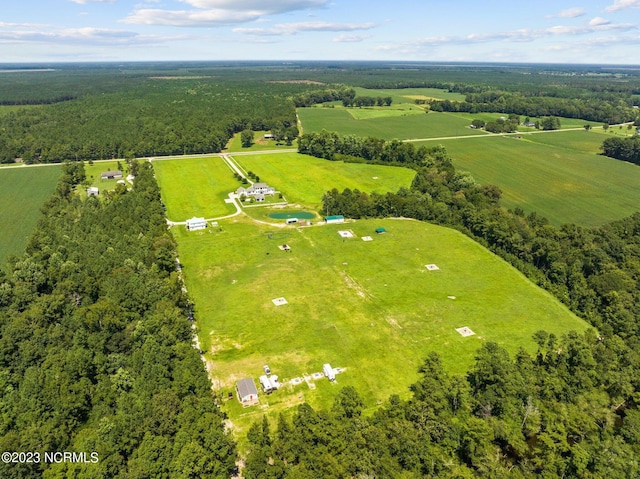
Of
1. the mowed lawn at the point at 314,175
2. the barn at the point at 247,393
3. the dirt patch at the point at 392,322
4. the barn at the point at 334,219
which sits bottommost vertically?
the dirt patch at the point at 392,322

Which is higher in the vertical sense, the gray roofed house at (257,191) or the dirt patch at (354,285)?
the gray roofed house at (257,191)

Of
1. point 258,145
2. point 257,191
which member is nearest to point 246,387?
point 257,191

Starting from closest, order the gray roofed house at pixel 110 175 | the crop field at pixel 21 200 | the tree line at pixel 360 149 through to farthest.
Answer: the crop field at pixel 21 200
the gray roofed house at pixel 110 175
the tree line at pixel 360 149

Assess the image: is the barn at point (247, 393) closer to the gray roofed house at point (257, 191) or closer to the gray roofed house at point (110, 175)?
the gray roofed house at point (257, 191)

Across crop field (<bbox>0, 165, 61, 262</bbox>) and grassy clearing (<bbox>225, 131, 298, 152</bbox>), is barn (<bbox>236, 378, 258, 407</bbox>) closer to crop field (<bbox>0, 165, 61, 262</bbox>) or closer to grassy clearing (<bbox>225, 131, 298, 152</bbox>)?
crop field (<bbox>0, 165, 61, 262</bbox>)

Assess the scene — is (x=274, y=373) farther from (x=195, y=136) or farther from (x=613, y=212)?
(x=195, y=136)

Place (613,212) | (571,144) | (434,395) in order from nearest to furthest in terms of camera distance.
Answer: (434,395)
(613,212)
(571,144)

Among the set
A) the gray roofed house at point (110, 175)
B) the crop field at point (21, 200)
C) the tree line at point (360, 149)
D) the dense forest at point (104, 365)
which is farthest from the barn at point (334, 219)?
the gray roofed house at point (110, 175)

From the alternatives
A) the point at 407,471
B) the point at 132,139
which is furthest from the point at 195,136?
the point at 407,471
